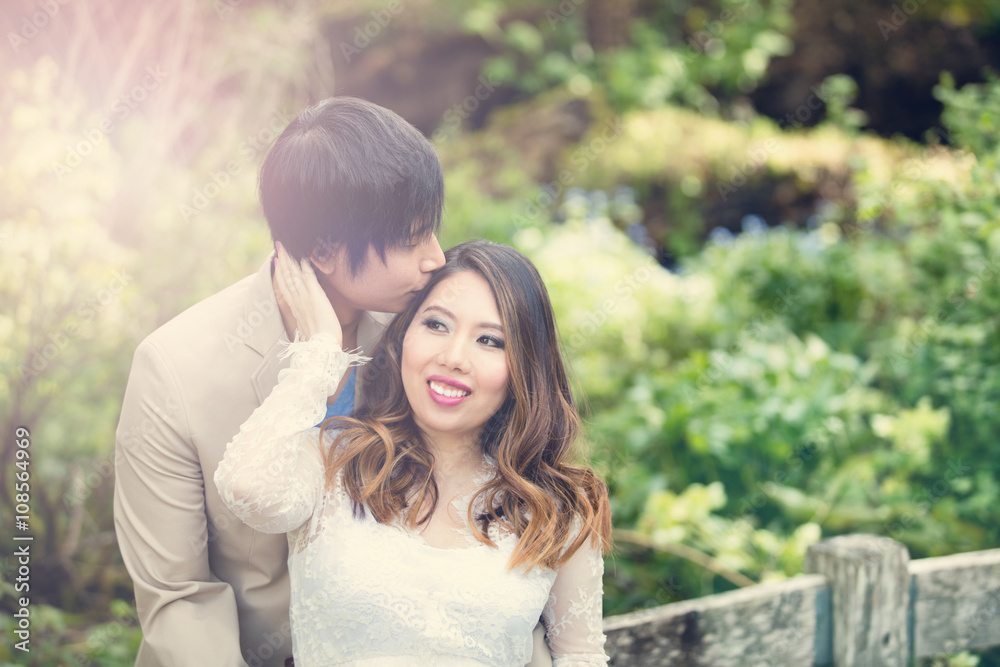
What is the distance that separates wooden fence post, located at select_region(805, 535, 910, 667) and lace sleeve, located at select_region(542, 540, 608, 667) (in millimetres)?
849

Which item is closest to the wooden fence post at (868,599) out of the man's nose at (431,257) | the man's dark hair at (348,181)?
→ the man's nose at (431,257)

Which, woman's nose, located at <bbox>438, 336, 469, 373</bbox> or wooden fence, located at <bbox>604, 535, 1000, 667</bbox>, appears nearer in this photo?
woman's nose, located at <bbox>438, 336, 469, 373</bbox>

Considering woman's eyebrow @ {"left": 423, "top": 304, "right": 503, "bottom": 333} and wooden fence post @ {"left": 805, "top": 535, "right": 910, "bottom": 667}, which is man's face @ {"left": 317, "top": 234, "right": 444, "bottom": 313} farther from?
wooden fence post @ {"left": 805, "top": 535, "right": 910, "bottom": 667}

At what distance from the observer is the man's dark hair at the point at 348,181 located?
180 cm

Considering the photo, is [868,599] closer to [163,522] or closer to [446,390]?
[446,390]

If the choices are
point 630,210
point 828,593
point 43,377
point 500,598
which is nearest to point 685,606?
point 828,593

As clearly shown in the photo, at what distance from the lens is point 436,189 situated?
74.9 inches

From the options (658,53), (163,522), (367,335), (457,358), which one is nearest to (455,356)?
(457,358)

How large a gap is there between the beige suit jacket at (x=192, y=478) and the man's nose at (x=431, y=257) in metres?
0.39

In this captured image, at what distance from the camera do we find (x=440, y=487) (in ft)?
6.42

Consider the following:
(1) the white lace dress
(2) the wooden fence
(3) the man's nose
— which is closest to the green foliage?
(2) the wooden fence

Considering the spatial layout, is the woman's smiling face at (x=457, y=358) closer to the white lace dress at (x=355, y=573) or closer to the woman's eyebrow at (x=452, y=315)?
the woman's eyebrow at (x=452, y=315)

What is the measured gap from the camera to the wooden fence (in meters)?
2.14

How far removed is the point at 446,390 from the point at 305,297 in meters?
0.40
